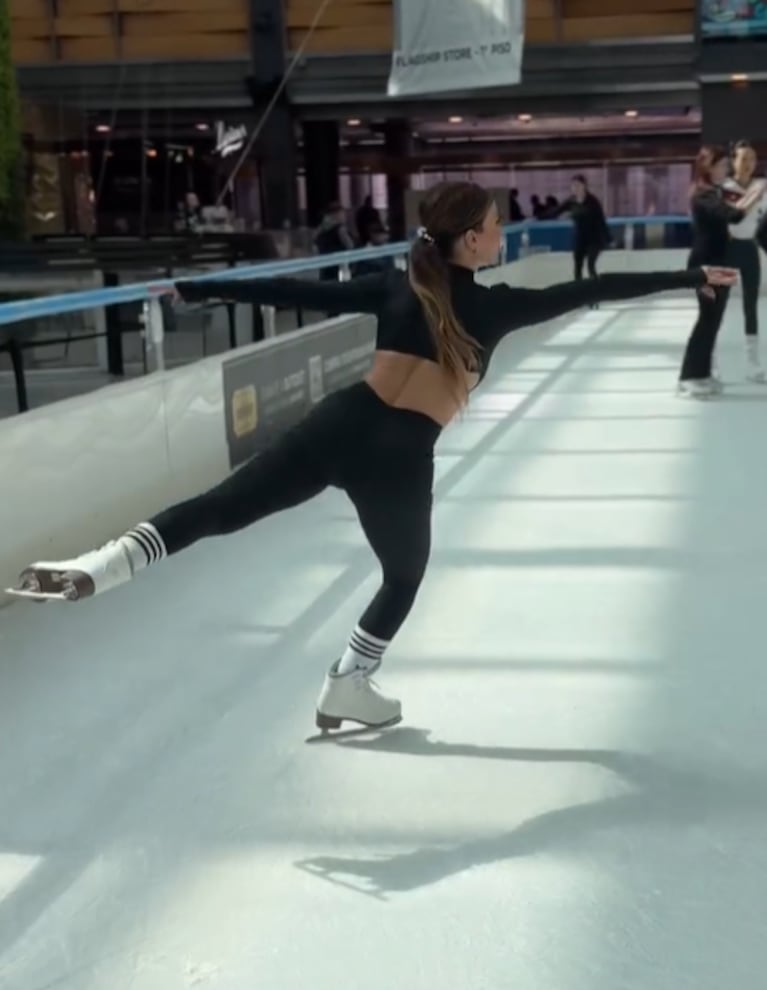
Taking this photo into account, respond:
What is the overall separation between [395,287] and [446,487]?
2461mm

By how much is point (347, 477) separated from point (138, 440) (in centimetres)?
183

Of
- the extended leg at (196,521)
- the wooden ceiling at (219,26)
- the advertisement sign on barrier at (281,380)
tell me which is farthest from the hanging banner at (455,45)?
the extended leg at (196,521)

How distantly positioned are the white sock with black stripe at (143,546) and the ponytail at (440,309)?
54cm

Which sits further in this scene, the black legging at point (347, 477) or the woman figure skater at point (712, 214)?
the woman figure skater at point (712, 214)

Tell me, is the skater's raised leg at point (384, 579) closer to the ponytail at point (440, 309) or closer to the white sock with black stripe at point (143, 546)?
the ponytail at point (440, 309)

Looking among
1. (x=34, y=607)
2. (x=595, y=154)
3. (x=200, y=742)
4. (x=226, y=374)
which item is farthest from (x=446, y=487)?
(x=595, y=154)

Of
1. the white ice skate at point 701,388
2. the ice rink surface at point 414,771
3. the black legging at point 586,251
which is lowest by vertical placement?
the ice rink surface at point 414,771

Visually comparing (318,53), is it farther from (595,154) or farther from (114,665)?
(114,665)

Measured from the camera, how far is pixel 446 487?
4504 mm

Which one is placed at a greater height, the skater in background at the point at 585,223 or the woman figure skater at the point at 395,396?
the skater in background at the point at 585,223

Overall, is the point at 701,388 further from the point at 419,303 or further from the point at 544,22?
the point at 544,22

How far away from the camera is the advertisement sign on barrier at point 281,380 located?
4.48 meters

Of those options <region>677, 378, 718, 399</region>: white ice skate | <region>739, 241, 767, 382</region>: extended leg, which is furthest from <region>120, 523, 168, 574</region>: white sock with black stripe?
<region>739, 241, 767, 382</region>: extended leg

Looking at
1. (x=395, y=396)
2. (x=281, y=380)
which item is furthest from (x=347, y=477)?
(x=281, y=380)
